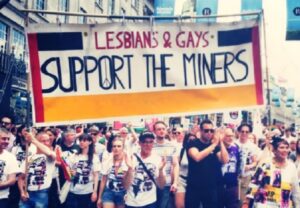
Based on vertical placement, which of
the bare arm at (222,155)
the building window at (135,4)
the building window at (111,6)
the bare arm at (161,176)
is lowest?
the bare arm at (161,176)

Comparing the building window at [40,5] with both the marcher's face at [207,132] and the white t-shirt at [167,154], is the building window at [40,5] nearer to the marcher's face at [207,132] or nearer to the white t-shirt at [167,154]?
the white t-shirt at [167,154]

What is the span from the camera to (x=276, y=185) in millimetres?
A: 6113

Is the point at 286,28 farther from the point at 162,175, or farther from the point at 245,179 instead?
the point at 162,175

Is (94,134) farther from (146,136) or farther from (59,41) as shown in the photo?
(59,41)

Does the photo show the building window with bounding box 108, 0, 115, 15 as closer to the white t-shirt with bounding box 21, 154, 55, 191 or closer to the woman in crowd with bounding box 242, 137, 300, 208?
the white t-shirt with bounding box 21, 154, 55, 191

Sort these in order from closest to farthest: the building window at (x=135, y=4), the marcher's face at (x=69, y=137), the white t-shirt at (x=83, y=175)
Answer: the white t-shirt at (x=83, y=175)
the marcher's face at (x=69, y=137)
the building window at (x=135, y=4)

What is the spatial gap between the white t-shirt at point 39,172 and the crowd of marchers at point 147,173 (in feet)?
0.04

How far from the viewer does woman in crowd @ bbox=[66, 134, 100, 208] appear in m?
7.78

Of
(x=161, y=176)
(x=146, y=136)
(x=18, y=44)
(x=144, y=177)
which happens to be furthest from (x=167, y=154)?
(x=18, y=44)

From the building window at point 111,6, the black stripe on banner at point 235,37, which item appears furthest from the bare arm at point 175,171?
the building window at point 111,6

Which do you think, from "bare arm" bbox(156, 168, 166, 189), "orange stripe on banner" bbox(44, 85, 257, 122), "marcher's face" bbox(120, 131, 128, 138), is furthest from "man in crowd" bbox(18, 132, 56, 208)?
"orange stripe on banner" bbox(44, 85, 257, 122)

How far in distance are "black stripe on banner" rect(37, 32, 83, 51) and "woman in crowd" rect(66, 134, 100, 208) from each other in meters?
3.22

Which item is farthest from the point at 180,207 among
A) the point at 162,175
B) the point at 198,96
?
the point at 198,96

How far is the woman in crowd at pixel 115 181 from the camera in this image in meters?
7.11
